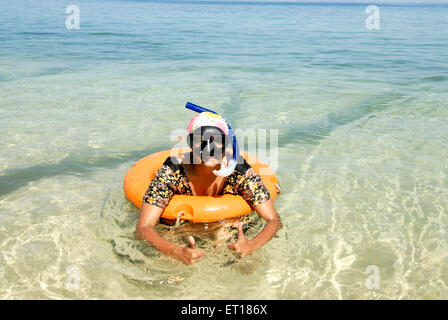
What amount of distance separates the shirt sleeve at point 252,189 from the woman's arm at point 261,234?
1.6 inches

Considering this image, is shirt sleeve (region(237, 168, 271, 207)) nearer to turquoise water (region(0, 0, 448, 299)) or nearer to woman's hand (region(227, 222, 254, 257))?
turquoise water (region(0, 0, 448, 299))

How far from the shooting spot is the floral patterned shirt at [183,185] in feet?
10.4

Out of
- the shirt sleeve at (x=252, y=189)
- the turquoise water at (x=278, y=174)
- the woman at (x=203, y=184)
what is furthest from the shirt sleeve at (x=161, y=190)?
the shirt sleeve at (x=252, y=189)

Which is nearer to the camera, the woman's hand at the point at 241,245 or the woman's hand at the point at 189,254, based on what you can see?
the woman's hand at the point at 189,254

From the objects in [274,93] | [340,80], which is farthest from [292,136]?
[340,80]

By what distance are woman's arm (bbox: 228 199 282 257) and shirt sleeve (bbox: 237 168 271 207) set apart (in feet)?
0.14

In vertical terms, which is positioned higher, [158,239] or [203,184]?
[203,184]

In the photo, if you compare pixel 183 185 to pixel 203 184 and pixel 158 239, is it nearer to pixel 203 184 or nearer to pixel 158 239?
pixel 203 184

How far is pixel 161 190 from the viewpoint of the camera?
3.16 m

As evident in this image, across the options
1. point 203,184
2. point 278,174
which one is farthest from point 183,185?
point 278,174

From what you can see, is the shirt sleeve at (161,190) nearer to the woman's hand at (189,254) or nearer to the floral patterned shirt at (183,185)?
the floral patterned shirt at (183,185)

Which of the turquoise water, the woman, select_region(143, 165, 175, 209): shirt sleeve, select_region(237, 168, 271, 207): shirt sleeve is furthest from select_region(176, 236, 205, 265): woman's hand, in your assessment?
select_region(237, 168, 271, 207): shirt sleeve

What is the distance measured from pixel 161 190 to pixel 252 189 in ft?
2.29
